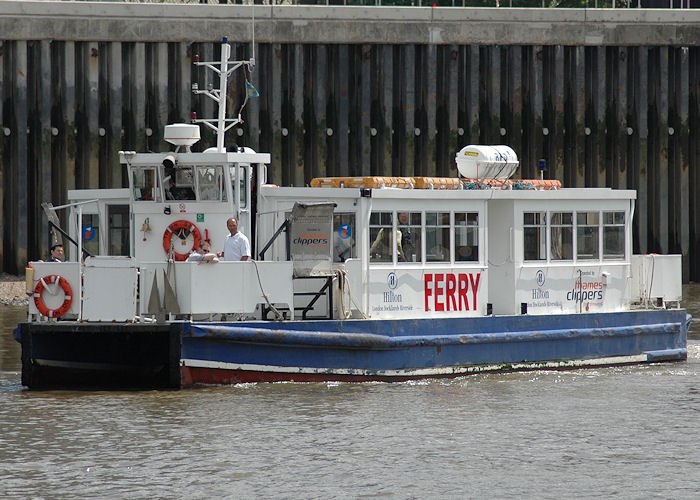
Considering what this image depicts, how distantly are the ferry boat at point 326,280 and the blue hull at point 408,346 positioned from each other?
2cm

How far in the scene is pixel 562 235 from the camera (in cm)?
1898

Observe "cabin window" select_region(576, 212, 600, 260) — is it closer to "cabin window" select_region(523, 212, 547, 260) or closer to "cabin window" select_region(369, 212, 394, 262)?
"cabin window" select_region(523, 212, 547, 260)

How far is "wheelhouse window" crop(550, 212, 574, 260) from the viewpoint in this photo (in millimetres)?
18875

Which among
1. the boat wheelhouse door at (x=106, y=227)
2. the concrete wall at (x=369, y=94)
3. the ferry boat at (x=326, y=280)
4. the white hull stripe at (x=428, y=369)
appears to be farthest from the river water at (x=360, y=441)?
the concrete wall at (x=369, y=94)

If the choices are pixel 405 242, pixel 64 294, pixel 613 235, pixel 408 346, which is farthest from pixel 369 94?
pixel 64 294

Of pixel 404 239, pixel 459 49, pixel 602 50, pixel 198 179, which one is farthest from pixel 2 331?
pixel 602 50

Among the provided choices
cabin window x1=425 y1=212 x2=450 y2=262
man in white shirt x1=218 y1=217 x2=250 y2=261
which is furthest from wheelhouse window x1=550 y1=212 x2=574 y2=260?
man in white shirt x1=218 y1=217 x2=250 y2=261

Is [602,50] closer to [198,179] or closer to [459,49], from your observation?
[459,49]

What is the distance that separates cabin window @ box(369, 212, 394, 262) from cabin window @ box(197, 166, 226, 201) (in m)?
2.08

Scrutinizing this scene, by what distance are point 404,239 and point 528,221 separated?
220 centimetres

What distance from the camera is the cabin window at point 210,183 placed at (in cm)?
1709

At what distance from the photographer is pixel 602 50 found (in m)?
31.8

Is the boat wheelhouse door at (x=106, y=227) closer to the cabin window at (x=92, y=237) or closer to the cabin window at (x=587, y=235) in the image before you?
the cabin window at (x=92, y=237)

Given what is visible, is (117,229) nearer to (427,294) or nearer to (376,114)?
(427,294)
